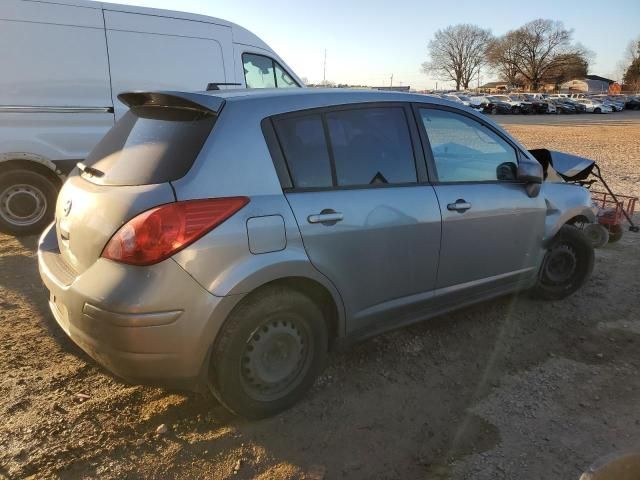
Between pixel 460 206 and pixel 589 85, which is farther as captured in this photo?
pixel 589 85

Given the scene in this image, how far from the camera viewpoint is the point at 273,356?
8.93ft

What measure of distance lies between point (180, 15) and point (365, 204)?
506 centimetres

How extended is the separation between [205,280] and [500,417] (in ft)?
5.89

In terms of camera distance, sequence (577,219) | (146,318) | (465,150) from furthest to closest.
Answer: (577,219) → (465,150) → (146,318)

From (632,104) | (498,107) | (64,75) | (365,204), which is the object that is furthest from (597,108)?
(365,204)

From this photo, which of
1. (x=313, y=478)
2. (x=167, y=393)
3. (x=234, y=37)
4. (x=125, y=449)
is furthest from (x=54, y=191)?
(x=313, y=478)

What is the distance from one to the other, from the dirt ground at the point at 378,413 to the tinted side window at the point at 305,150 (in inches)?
49.8

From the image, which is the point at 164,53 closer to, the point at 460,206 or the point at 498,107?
the point at 460,206

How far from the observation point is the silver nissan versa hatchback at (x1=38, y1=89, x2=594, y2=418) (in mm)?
2307

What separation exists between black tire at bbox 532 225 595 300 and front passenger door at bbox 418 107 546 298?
0.42 m

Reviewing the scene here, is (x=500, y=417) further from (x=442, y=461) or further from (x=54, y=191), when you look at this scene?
(x=54, y=191)

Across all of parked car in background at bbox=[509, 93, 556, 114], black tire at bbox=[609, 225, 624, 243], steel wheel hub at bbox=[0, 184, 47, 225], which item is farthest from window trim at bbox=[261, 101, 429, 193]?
parked car in background at bbox=[509, 93, 556, 114]

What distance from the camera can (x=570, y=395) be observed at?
3.07 meters

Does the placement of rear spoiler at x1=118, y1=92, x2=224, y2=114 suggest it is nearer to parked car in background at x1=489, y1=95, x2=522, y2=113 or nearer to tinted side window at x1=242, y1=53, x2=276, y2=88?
tinted side window at x1=242, y1=53, x2=276, y2=88
